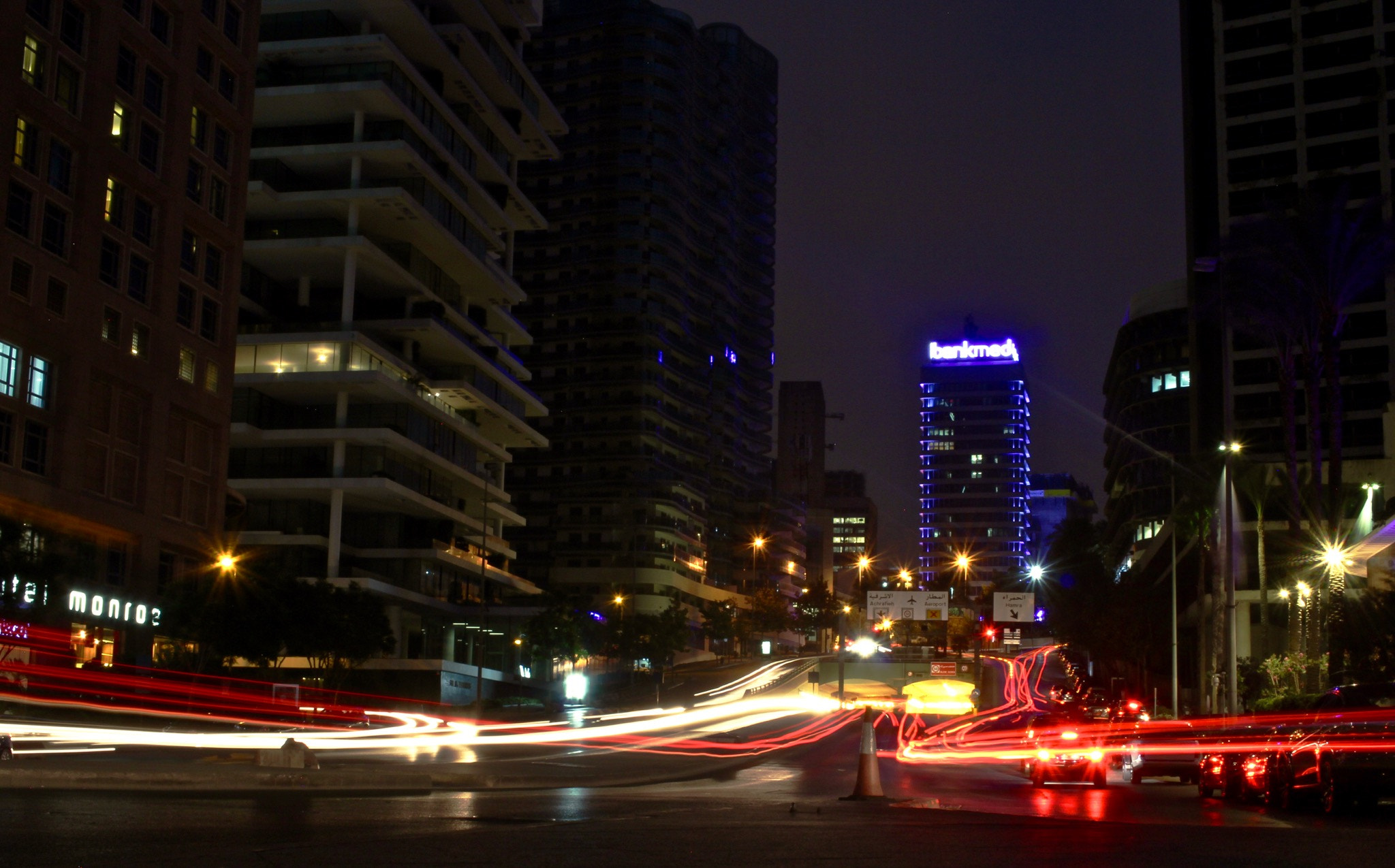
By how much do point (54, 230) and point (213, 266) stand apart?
12075 mm

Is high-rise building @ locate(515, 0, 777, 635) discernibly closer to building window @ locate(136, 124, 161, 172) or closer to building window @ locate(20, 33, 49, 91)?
building window @ locate(136, 124, 161, 172)

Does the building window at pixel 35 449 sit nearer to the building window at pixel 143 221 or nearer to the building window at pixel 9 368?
the building window at pixel 9 368

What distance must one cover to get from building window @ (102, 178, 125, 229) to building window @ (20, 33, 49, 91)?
539 cm

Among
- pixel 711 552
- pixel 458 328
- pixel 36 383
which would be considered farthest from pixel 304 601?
pixel 711 552

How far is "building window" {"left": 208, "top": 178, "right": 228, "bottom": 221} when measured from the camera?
7069cm

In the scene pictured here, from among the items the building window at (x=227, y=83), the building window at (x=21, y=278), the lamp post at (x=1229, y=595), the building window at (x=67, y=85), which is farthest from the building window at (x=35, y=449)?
the lamp post at (x=1229, y=595)

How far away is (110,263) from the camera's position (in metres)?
62.7

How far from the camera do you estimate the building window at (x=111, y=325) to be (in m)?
61.7

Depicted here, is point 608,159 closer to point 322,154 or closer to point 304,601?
point 322,154

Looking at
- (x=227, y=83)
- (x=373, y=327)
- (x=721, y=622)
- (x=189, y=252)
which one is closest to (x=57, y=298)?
(x=189, y=252)

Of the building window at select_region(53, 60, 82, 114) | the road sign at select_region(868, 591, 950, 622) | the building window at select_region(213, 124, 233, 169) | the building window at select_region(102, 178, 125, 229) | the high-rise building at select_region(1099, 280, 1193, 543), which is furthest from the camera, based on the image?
the high-rise building at select_region(1099, 280, 1193, 543)

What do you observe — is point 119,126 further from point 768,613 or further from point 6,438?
point 768,613

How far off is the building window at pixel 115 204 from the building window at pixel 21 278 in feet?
19.4

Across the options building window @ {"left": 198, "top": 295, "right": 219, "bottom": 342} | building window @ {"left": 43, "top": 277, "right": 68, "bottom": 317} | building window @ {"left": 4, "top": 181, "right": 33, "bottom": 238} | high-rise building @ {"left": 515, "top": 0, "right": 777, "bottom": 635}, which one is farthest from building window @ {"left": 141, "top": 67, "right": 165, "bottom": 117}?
high-rise building @ {"left": 515, "top": 0, "right": 777, "bottom": 635}
